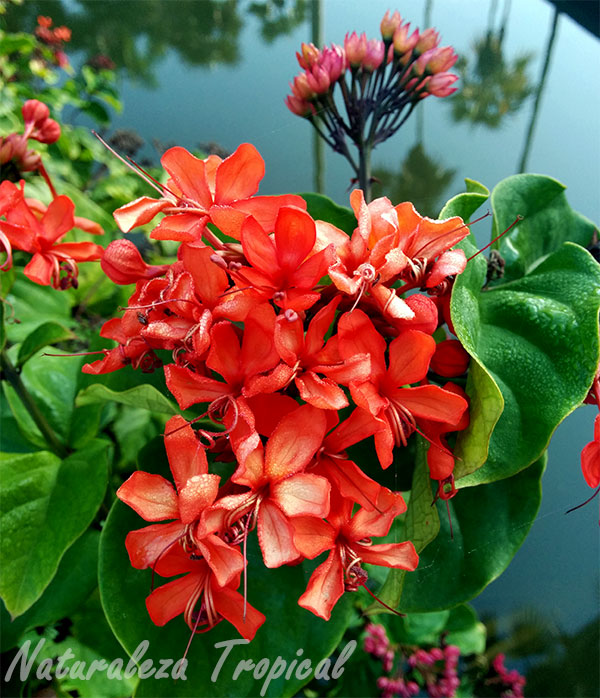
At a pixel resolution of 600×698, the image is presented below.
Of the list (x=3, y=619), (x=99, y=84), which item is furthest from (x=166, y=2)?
(x=3, y=619)

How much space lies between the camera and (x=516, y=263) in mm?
445

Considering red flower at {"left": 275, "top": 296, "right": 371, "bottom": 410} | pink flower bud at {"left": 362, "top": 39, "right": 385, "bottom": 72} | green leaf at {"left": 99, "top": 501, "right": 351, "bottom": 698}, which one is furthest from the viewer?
pink flower bud at {"left": 362, "top": 39, "right": 385, "bottom": 72}

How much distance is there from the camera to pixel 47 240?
0.44m

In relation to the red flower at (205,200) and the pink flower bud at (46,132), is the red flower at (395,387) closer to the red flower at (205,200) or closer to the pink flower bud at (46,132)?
the red flower at (205,200)

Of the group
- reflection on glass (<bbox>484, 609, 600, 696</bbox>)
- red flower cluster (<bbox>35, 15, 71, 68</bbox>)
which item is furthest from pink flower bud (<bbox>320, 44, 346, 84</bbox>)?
red flower cluster (<bbox>35, 15, 71, 68</bbox>)

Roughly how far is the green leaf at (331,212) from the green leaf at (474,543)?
0.75 ft

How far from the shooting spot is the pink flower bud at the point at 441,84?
47 centimetres

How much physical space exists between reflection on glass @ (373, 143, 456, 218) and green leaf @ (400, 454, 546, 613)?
0.24m

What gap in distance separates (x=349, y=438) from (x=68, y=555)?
0.37 m

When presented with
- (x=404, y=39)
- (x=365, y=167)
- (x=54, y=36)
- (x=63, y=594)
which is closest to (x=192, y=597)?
(x=63, y=594)

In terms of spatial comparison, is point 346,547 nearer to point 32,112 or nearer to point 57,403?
point 57,403

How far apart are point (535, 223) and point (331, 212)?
0.18 metres

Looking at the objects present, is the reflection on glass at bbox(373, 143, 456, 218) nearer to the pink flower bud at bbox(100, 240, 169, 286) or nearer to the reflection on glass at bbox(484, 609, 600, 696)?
the pink flower bud at bbox(100, 240, 169, 286)

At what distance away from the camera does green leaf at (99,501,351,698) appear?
1.21 ft
